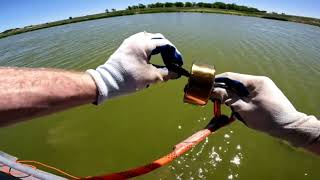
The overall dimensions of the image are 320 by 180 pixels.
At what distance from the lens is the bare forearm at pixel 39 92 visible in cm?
136

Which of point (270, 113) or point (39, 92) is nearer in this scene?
point (39, 92)

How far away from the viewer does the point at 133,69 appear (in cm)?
169

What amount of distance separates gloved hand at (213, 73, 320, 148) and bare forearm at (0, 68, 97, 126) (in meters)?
0.83

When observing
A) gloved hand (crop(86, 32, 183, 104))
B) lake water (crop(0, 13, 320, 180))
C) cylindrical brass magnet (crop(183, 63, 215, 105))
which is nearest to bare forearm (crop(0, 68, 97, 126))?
gloved hand (crop(86, 32, 183, 104))

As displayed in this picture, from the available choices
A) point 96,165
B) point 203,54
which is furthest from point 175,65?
point 203,54

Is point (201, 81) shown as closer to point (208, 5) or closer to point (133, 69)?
point (133, 69)

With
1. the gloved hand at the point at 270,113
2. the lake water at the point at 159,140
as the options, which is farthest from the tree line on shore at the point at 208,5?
the gloved hand at the point at 270,113

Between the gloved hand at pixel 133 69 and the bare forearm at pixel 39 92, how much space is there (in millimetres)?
83

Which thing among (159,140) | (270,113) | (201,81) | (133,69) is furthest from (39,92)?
(159,140)

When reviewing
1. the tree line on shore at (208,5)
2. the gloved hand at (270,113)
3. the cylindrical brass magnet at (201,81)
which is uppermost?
the tree line on shore at (208,5)

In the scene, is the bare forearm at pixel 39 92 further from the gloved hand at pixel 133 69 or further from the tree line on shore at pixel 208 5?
the tree line on shore at pixel 208 5

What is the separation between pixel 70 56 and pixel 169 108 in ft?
37.5

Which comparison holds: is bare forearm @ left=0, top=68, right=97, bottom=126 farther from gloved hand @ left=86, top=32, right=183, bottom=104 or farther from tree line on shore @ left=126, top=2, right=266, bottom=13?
tree line on shore @ left=126, top=2, right=266, bottom=13

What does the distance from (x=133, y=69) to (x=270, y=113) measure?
2.92 feet
